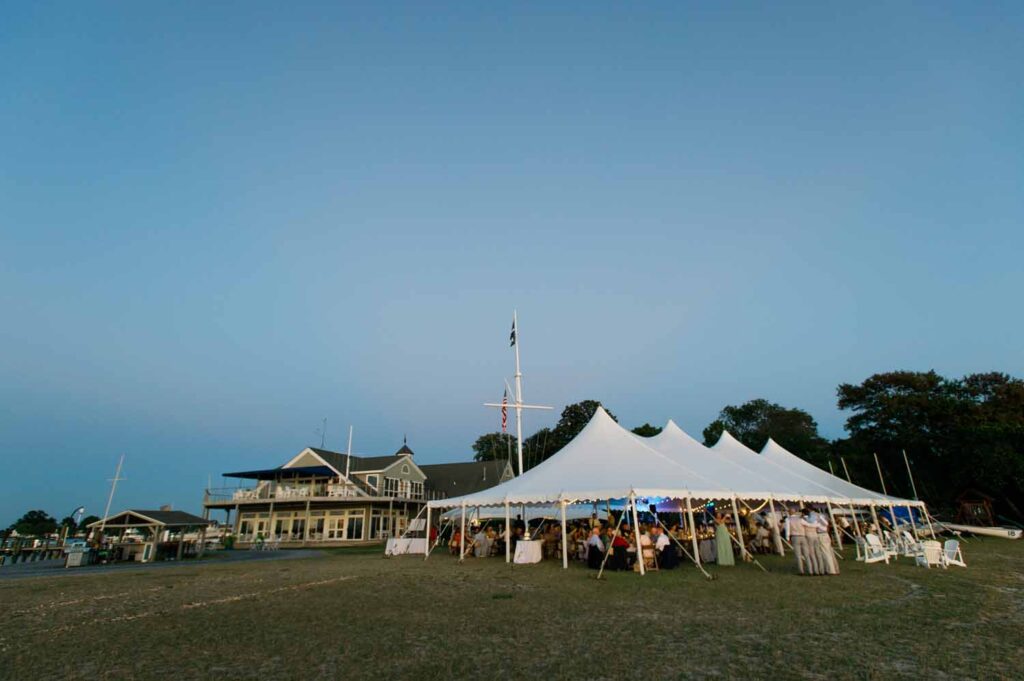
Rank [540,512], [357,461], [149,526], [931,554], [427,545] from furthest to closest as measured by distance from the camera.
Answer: [357,461] < [540,512] < [149,526] < [427,545] < [931,554]

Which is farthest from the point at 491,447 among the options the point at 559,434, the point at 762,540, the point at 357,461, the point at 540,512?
the point at 762,540

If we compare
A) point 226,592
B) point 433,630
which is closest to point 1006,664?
point 433,630

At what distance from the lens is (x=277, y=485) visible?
36.4 meters

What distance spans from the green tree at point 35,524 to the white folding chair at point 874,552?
82.1m

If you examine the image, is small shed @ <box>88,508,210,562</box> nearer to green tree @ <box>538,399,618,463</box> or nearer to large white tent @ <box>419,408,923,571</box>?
large white tent @ <box>419,408,923,571</box>

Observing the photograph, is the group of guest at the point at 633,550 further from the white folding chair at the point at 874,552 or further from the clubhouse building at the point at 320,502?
the clubhouse building at the point at 320,502

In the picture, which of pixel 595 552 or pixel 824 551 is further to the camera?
pixel 595 552

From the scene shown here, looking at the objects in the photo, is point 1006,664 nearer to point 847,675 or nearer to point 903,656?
point 903,656

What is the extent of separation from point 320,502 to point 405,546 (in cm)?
1790

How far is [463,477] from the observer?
1756 inches

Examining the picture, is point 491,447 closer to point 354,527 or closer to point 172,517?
point 354,527

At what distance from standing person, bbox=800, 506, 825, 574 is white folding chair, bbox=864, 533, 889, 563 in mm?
3590

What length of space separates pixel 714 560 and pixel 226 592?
447 inches

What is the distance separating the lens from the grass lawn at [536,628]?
4711 mm
